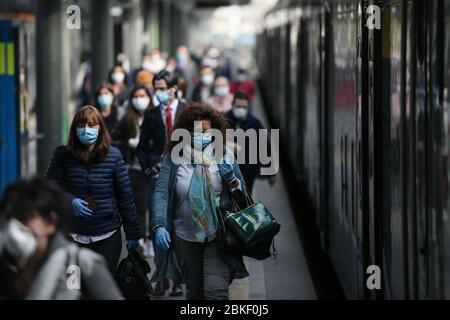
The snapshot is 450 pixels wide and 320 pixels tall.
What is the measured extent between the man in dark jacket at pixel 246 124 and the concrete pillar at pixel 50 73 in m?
4.58

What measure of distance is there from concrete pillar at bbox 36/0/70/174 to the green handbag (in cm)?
955

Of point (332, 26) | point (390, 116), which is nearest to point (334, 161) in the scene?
point (332, 26)

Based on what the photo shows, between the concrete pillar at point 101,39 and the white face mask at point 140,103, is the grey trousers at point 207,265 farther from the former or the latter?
the concrete pillar at point 101,39

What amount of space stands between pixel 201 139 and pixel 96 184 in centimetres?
69

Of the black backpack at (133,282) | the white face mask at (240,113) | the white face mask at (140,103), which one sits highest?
the white face mask at (140,103)

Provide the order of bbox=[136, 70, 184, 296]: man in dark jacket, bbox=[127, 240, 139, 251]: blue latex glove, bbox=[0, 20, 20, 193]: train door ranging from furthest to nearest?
bbox=[0, 20, 20, 193]: train door
bbox=[136, 70, 184, 296]: man in dark jacket
bbox=[127, 240, 139, 251]: blue latex glove

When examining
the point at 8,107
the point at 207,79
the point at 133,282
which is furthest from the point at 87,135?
the point at 207,79

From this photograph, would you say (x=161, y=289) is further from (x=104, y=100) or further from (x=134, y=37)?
(x=134, y=37)

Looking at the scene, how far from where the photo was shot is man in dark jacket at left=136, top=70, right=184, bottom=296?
11.7 meters

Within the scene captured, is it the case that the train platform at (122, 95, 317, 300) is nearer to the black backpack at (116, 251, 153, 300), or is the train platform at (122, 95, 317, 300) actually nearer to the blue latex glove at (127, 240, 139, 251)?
the blue latex glove at (127, 240, 139, 251)

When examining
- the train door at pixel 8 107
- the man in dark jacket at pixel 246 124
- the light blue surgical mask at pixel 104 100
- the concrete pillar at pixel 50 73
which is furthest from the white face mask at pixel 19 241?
the concrete pillar at pixel 50 73

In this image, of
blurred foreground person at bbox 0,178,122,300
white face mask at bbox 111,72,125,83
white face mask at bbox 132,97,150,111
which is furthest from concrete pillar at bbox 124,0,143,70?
blurred foreground person at bbox 0,178,122,300

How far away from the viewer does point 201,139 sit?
8.43m

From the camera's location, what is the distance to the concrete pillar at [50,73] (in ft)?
57.4
